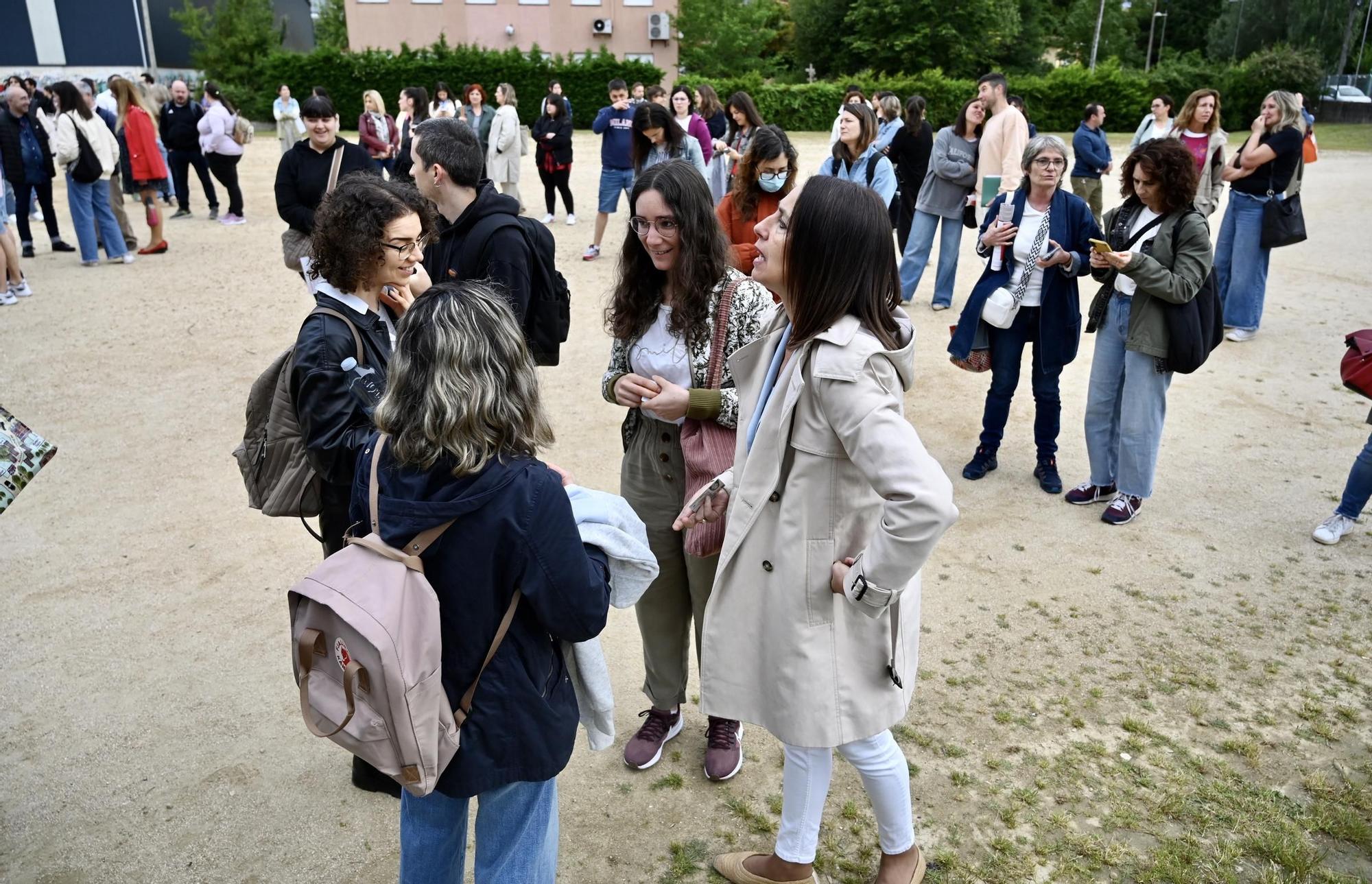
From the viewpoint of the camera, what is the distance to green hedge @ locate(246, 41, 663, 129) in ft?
109

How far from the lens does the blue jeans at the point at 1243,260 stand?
26.5 feet

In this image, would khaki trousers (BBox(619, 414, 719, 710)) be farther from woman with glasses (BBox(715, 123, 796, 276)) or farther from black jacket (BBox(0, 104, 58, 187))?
black jacket (BBox(0, 104, 58, 187))

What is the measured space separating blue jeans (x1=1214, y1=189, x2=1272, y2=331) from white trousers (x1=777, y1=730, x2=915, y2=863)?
6981mm

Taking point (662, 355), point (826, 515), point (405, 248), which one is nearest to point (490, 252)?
point (405, 248)

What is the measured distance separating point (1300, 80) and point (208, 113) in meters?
38.4

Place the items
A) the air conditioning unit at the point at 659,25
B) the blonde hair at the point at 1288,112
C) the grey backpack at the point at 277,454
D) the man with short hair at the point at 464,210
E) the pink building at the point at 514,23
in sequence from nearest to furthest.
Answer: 1. the grey backpack at the point at 277,454
2. the man with short hair at the point at 464,210
3. the blonde hair at the point at 1288,112
4. the pink building at the point at 514,23
5. the air conditioning unit at the point at 659,25

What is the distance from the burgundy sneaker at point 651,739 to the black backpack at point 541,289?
4.76 ft

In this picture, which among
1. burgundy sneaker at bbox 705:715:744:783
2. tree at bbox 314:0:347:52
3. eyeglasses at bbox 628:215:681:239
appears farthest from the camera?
tree at bbox 314:0:347:52

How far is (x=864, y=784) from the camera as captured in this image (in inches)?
104

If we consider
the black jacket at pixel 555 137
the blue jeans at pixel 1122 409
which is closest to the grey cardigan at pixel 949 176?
the blue jeans at pixel 1122 409

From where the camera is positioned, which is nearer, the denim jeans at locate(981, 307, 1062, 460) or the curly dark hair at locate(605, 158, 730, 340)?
the curly dark hair at locate(605, 158, 730, 340)

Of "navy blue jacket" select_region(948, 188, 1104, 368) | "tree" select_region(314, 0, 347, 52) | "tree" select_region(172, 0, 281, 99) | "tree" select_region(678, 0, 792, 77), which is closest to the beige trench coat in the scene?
"navy blue jacket" select_region(948, 188, 1104, 368)

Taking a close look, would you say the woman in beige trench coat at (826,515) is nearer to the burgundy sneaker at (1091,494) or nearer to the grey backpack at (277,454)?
the grey backpack at (277,454)

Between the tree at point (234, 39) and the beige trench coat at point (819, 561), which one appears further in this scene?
the tree at point (234, 39)
